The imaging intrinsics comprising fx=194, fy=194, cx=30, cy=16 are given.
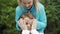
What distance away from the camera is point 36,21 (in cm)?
188

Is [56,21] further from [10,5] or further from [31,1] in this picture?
[31,1]

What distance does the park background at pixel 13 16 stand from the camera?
4156mm

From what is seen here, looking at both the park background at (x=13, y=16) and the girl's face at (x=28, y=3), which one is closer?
the girl's face at (x=28, y=3)

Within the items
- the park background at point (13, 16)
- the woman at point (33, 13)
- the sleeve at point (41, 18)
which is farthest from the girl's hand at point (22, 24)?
the park background at point (13, 16)

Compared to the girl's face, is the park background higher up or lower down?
lower down

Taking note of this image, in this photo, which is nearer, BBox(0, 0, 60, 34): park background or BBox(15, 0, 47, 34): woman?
BBox(15, 0, 47, 34): woman

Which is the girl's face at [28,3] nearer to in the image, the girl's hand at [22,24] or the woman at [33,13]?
the woman at [33,13]

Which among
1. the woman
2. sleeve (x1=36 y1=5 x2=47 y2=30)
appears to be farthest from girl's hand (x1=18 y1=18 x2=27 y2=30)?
sleeve (x1=36 y1=5 x2=47 y2=30)

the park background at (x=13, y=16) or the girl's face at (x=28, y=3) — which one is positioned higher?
the girl's face at (x=28, y=3)

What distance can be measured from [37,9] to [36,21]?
120mm

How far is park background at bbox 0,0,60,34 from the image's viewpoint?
13.6 feet

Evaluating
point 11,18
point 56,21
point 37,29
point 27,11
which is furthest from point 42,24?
point 56,21

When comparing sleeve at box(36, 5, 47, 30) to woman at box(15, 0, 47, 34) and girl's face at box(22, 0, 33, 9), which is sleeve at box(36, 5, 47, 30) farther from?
girl's face at box(22, 0, 33, 9)

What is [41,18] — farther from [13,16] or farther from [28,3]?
[13,16]
